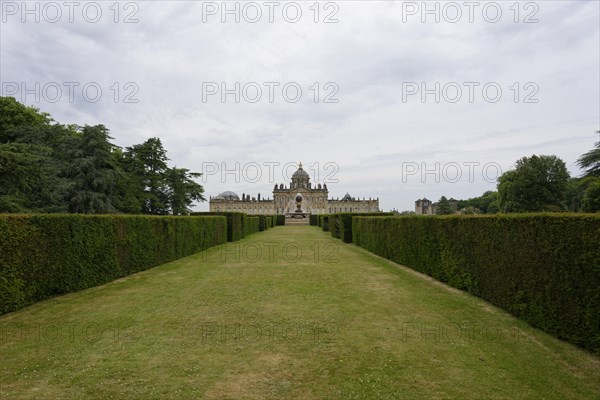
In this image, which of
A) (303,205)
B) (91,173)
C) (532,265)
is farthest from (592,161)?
(303,205)

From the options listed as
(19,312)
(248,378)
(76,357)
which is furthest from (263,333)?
(19,312)

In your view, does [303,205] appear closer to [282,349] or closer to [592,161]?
[592,161]

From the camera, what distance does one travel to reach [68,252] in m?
8.62

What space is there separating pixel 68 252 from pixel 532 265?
9.94 meters

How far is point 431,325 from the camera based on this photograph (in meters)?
6.03

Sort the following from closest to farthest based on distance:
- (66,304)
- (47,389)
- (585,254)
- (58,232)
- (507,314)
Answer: (47,389)
(585,254)
(507,314)
(66,304)
(58,232)

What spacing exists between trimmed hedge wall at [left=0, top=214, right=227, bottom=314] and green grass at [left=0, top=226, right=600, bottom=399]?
0.45 meters

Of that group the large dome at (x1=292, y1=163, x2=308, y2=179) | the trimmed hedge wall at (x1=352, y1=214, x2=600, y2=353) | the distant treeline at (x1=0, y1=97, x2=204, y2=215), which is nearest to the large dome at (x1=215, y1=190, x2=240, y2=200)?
the large dome at (x1=292, y1=163, x2=308, y2=179)

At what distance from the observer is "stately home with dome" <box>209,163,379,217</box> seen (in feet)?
381

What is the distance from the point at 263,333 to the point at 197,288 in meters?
3.93

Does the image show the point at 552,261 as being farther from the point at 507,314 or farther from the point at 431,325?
the point at 431,325

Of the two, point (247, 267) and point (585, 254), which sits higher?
point (585, 254)

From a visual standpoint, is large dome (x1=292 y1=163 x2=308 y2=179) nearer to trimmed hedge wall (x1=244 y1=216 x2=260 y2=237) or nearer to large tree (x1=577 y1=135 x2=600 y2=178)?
trimmed hedge wall (x1=244 y1=216 x2=260 y2=237)

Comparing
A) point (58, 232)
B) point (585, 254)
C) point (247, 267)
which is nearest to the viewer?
point (585, 254)
